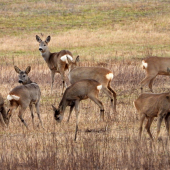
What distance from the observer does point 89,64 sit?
2047cm

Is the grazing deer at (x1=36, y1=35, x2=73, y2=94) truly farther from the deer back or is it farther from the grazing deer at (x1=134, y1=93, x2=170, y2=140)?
the grazing deer at (x1=134, y1=93, x2=170, y2=140)

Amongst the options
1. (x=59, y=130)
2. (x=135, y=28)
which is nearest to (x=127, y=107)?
(x=59, y=130)

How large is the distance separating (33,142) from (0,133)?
1.46 meters

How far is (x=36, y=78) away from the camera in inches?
666

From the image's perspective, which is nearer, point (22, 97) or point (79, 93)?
point (22, 97)

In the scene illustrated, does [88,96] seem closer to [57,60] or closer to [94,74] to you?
[94,74]

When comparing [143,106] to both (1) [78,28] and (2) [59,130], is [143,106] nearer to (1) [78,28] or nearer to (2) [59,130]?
(2) [59,130]

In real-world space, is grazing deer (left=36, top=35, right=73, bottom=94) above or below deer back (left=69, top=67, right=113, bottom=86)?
above

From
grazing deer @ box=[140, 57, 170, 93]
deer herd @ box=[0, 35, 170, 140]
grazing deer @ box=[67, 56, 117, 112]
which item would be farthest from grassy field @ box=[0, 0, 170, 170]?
grazing deer @ box=[140, 57, 170, 93]

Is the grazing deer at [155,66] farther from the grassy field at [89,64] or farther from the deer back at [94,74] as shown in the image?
the deer back at [94,74]

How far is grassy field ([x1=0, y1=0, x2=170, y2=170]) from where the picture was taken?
736 cm

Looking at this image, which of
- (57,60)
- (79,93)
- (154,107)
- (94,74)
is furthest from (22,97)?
(57,60)

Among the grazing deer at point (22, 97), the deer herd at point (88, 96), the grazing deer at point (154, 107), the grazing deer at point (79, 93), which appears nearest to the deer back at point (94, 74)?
the deer herd at point (88, 96)

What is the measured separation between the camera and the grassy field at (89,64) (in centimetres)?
736
